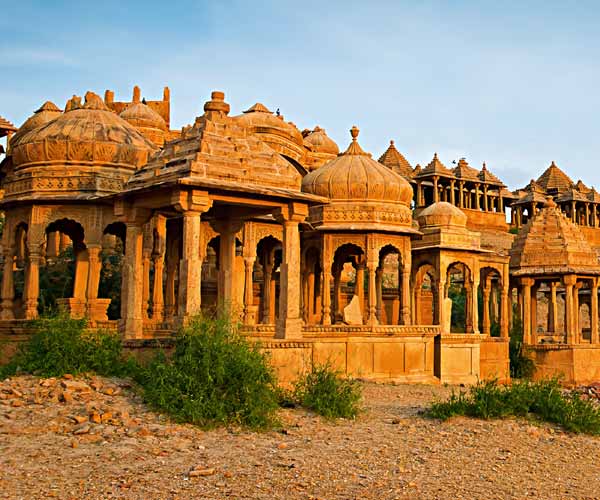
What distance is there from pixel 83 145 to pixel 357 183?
6.48 m

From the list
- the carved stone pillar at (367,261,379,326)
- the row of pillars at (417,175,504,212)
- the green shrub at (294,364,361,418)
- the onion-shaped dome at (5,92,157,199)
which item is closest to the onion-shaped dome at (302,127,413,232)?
the carved stone pillar at (367,261,379,326)

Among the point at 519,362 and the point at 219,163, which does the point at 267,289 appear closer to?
the point at 519,362

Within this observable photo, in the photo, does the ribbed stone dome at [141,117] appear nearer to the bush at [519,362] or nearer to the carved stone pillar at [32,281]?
the bush at [519,362]

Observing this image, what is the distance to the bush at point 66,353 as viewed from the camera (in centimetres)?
1249

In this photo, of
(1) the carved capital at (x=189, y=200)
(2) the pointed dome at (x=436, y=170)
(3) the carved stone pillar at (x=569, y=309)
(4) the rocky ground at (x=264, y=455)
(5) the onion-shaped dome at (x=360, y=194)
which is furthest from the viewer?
(2) the pointed dome at (x=436, y=170)

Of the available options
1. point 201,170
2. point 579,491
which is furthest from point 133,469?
point 201,170

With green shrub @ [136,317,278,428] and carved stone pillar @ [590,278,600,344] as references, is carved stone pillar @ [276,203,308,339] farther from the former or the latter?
carved stone pillar @ [590,278,600,344]

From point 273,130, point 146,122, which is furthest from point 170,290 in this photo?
point 146,122

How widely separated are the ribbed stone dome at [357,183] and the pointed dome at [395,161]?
28631 mm

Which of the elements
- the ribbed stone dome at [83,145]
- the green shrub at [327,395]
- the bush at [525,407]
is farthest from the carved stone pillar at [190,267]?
the ribbed stone dome at [83,145]

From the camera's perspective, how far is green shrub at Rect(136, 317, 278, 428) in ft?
36.9

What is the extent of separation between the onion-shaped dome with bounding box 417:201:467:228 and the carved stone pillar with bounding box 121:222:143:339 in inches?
424

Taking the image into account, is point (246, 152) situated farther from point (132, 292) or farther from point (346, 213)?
point (346, 213)

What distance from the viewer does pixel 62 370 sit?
488 inches
